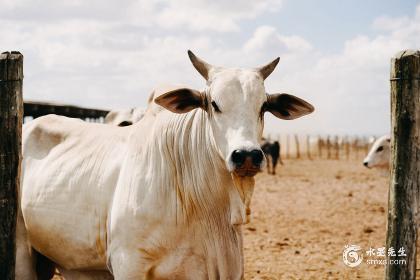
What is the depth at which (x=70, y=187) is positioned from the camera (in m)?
4.27

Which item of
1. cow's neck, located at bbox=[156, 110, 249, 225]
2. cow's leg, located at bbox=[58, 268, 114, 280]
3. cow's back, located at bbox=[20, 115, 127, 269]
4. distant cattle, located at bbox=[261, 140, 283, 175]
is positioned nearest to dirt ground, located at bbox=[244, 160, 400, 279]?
cow's leg, located at bbox=[58, 268, 114, 280]

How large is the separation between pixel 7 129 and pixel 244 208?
1.55 meters

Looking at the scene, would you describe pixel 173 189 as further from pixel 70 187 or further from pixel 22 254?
pixel 22 254

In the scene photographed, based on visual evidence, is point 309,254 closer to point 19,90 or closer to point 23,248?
point 23,248

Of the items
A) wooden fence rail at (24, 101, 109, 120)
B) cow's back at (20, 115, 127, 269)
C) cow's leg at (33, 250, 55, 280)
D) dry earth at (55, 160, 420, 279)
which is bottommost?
dry earth at (55, 160, 420, 279)

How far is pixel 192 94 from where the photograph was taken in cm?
384

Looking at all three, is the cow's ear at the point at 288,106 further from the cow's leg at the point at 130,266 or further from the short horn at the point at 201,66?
the cow's leg at the point at 130,266

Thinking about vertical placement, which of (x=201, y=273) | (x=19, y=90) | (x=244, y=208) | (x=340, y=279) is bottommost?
(x=340, y=279)

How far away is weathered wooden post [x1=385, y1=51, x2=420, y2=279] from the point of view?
3.60 m

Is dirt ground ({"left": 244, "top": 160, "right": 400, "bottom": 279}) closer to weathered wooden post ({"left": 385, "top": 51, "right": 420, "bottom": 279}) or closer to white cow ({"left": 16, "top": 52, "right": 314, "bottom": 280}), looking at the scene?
white cow ({"left": 16, "top": 52, "right": 314, "bottom": 280})

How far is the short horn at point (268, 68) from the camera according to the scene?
3.92 m

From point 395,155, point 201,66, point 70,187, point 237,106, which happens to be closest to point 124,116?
point 70,187

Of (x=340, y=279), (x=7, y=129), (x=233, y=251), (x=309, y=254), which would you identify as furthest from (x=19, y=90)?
(x=309, y=254)

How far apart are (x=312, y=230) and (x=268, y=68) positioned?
21.4 feet
